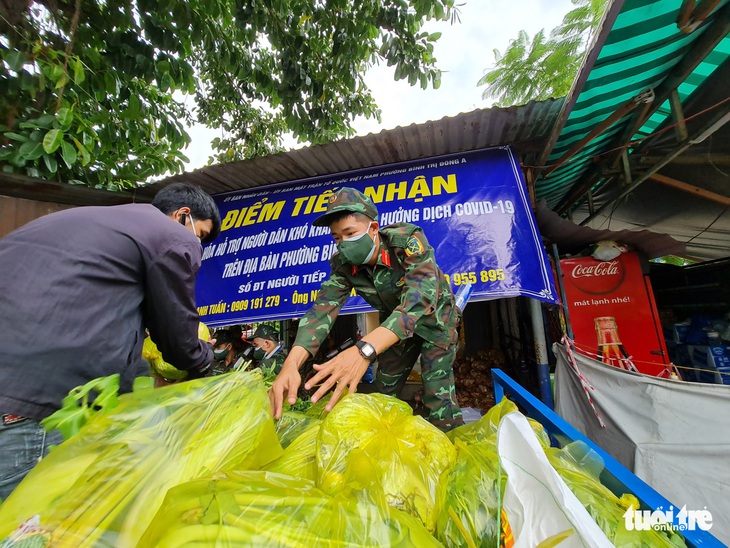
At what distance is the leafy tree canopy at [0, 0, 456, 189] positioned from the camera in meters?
2.52

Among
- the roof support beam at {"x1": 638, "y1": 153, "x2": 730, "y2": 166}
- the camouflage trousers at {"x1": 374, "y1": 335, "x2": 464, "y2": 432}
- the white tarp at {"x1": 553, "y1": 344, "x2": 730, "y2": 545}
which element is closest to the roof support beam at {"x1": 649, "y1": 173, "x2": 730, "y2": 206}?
the roof support beam at {"x1": 638, "y1": 153, "x2": 730, "y2": 166}

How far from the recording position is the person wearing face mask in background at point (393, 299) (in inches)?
58.2

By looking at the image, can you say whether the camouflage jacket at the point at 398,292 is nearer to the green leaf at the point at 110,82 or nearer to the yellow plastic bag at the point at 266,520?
the yellow plastic bag at the point at 266,520

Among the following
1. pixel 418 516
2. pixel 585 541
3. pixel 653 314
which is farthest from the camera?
pixel 653 314

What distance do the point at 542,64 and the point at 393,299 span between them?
9.09 m

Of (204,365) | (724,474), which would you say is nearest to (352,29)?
(204,365)

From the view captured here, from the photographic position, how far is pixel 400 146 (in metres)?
3.34

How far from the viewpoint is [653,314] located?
3225mm

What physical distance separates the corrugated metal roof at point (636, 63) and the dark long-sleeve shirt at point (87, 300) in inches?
104

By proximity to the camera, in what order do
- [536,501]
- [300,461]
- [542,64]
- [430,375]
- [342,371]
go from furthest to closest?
[542,64], [430,375], [342,371], [300,461], [536,501]

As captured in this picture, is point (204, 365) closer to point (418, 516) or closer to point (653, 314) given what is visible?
point (418, 516)

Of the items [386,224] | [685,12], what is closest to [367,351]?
[386,224]

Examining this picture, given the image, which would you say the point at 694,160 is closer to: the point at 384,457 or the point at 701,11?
the point at 701,11

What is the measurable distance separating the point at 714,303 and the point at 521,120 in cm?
400
